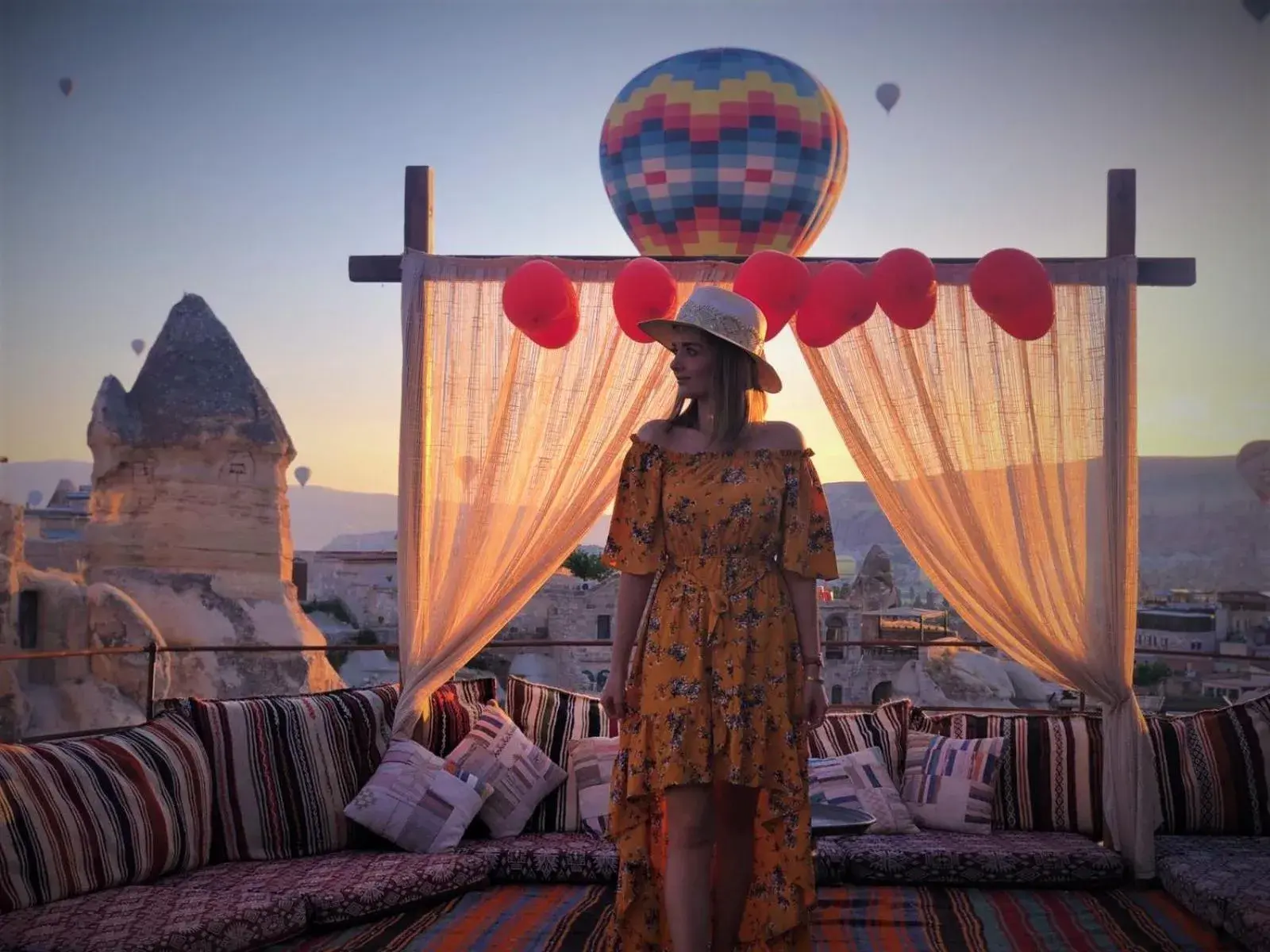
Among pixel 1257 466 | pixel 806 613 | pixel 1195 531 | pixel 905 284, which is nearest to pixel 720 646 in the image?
pixel 806 613

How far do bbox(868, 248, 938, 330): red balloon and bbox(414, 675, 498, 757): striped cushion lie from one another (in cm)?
196

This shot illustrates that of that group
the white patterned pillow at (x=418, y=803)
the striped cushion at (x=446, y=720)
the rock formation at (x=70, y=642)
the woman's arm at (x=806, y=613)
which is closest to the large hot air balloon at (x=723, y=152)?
the striped cushion at (x=446, y=720)

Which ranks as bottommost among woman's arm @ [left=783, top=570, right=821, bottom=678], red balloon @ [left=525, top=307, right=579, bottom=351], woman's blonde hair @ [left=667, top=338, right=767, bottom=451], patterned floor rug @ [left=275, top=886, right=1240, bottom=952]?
patterned floor rug @ [left=275, top=886, right=1240, bottom=952]

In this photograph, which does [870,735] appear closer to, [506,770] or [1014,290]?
[506,770]

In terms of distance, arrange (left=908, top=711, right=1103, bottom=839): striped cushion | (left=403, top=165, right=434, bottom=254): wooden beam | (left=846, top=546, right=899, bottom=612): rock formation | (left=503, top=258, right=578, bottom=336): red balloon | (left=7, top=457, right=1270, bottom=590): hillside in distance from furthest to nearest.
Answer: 1. (left=7, top=457, right=1270, bottom=590): hillside in distance
2. (left=846, top=546, right=899, bottom=612): rock formation
3. (left=403, top=165, right=434, bottom=254): wooden beam
4. (left=908, top=711, right=1103, bottom=839): striped cushion
5. (left=503, top=258, right=578, bottom=336): red balloon

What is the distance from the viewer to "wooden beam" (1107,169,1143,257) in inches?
183

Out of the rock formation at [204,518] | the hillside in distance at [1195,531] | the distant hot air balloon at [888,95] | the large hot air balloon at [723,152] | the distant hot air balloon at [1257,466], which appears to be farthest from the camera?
the rock formation at [204,518]

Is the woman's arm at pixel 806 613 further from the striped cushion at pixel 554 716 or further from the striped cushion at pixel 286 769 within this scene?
the striped cushion at pixel 286 769

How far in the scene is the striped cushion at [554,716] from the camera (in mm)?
4746

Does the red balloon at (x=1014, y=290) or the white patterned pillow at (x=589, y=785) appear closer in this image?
the red balloon at (x=1014, y=290)

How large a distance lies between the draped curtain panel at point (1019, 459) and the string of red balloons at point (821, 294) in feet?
0.68

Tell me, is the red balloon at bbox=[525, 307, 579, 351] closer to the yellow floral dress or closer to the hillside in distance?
the yellow floral dress

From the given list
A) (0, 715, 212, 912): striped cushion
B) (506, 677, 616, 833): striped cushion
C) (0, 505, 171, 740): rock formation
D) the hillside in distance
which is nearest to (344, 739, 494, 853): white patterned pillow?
(506, 677, 616, 833): striped cushion

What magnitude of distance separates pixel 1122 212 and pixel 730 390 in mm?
2449
